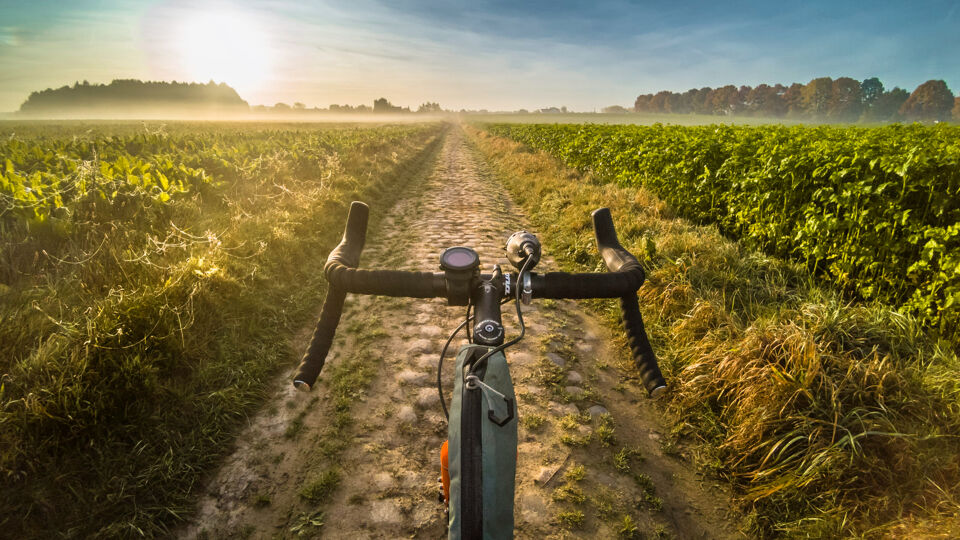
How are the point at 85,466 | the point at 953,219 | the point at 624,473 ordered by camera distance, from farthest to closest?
the point at 953,219, the point at 624,473, the point at 85,466

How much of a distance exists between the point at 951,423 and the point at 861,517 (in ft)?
3.93

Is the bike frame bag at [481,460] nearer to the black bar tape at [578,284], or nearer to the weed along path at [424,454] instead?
the black bar tape at [578,284]

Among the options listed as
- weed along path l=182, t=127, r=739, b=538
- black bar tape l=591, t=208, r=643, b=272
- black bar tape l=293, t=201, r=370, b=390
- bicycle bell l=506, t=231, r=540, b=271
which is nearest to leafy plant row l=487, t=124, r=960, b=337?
weed along path l=182, t=127, r=739, b=538

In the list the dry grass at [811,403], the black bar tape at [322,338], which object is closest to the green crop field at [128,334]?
the black bar tape at [322,338]

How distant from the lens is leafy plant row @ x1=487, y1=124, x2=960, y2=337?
13.3 feet

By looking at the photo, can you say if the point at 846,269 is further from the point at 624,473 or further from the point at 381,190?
the point at 381,190

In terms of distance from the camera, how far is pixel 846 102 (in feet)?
358

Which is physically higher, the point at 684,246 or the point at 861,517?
the point at 684,246

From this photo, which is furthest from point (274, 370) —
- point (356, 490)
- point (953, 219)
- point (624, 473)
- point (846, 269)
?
point (953, 219)

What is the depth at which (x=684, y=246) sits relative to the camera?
6.07 m

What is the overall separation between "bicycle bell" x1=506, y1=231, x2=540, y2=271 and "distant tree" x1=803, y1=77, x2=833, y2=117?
153 m

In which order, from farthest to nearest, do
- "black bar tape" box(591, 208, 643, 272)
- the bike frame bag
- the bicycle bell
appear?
"black bar tape" box(591, 208, 643, 272) → the bicycle bell → the bike frame bag

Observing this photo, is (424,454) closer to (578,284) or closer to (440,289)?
(440,289)

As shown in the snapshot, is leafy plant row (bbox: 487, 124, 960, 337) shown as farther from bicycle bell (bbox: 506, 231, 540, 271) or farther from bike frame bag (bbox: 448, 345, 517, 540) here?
bike frame bag (bbox: 448, 345, 517, 540)
